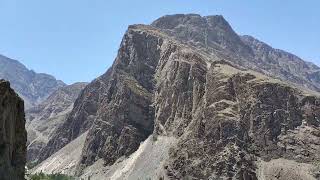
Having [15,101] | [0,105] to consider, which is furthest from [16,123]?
[0,105]

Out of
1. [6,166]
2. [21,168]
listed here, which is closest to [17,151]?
[21,168]

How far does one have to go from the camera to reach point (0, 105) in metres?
85.1

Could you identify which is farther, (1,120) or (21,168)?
(21,168)

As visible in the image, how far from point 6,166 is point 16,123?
11113mm

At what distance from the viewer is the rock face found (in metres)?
84.6

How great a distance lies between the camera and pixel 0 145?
83.8 metres

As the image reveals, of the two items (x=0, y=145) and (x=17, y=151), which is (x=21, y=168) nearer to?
(x=17, y=151)

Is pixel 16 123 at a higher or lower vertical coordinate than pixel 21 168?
higher

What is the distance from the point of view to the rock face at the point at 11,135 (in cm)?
8457

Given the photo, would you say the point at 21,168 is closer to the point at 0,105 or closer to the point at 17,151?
the point at 17,151

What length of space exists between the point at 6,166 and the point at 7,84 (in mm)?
11852

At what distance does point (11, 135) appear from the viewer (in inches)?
3543

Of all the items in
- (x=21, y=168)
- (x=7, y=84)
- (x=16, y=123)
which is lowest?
(x=21, y=168)

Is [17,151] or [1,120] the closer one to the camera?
[1,120]
